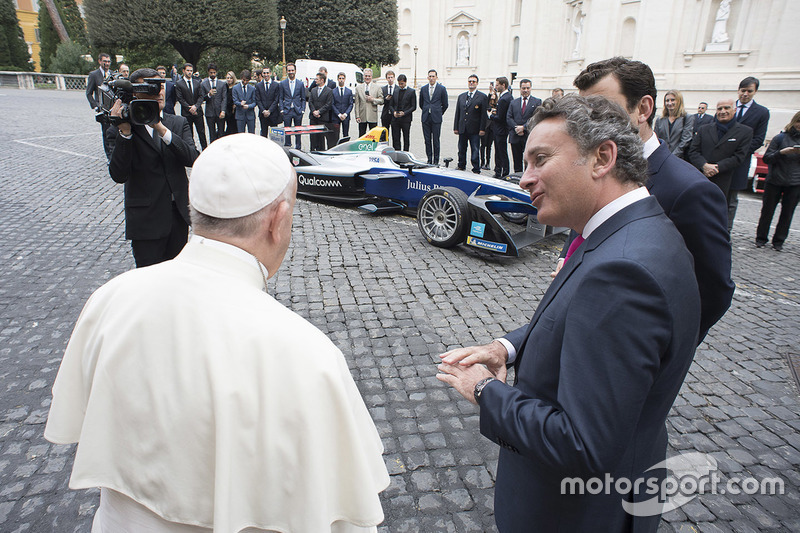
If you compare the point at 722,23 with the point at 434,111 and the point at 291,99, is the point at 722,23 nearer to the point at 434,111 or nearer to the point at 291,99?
the point at 434,111

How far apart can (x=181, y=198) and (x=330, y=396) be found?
11.1ft

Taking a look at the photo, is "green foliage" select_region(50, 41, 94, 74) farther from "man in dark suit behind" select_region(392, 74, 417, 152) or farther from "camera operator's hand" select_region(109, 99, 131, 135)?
"camera operator's hand" select_region(109, 99, 131, 135)

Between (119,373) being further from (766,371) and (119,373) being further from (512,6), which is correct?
(512,6)

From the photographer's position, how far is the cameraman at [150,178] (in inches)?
144

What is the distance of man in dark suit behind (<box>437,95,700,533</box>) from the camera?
3.90 ft

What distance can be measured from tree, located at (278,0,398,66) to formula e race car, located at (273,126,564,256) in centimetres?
3800

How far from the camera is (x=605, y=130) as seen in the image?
1377mm

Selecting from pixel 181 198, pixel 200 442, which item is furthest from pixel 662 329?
pixel 181 198

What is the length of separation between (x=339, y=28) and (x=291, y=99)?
3309 cm

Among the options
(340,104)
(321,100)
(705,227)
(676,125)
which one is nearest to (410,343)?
(705,227)

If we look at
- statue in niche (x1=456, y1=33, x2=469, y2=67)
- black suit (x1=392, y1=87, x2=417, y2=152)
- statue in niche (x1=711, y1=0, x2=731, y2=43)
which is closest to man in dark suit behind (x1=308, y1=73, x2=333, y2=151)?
black suit (x1=392, y1=87, x2=417, y2=152)

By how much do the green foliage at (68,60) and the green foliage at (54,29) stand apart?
138cm

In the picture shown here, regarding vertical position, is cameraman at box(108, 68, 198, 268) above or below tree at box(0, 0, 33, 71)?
below

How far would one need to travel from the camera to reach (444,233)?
6.68 m
